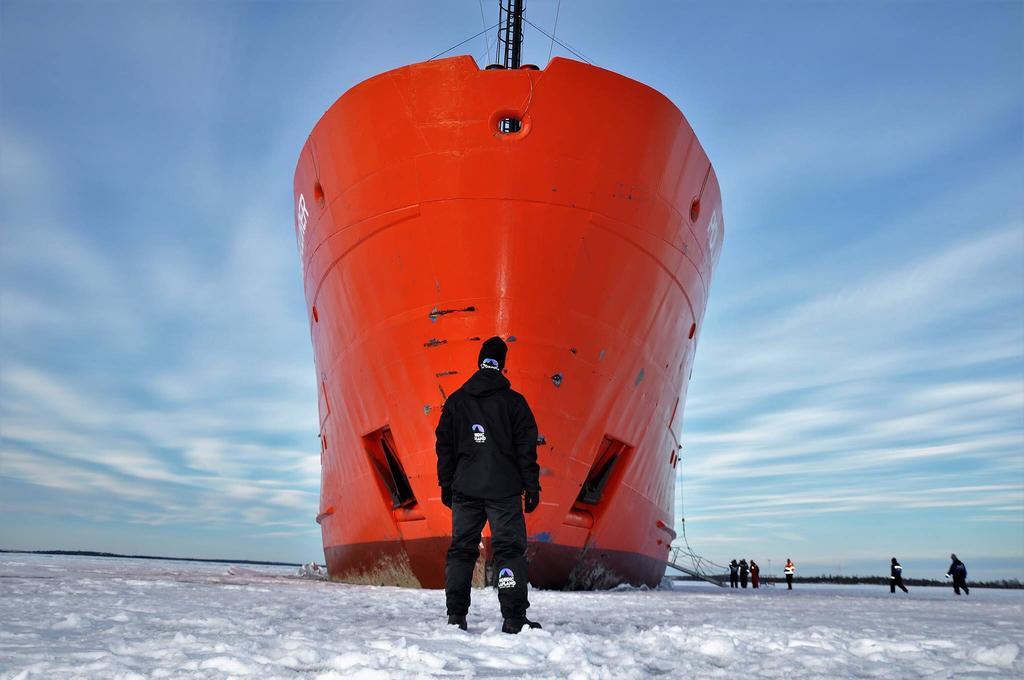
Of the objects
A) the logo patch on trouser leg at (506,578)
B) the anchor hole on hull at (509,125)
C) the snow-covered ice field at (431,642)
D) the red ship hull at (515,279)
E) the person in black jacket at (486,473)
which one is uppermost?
the anchor hole on hull at (509,125)

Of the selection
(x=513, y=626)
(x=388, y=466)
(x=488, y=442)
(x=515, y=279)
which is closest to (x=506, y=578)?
(x=513, y=626)

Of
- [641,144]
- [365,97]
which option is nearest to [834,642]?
[641,144]

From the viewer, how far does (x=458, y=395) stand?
3.29 metres

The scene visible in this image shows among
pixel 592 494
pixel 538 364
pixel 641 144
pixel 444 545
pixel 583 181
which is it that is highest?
pixel 641 144

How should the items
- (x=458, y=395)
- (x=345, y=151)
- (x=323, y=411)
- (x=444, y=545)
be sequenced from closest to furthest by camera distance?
(x=458, y=395)
(x=444, y=545)
(x=345, y=151)
(x=323, y=411)

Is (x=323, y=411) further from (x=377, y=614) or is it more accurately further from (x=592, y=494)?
(x=377, y=614)

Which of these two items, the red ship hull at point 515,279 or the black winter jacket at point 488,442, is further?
the red ship hull at point 515,279

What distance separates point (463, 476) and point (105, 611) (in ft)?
5.42

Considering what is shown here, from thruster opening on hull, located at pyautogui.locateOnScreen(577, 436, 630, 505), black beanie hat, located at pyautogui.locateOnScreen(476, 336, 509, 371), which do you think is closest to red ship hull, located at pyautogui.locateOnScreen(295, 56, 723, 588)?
thruster opening on hull, located at pyautogui.locateOnScreen(577, 436, 630, 505)

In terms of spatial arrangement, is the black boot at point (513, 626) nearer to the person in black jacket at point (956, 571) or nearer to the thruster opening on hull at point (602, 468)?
the thruster opening on hull at point (602, 468)

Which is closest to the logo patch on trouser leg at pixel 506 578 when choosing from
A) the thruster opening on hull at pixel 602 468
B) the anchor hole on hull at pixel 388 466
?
the thruster opening on hull at pixel 602 468

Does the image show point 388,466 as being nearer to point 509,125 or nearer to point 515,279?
point 515,279

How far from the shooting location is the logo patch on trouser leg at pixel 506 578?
291 cm

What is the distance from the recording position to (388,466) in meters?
6.62
